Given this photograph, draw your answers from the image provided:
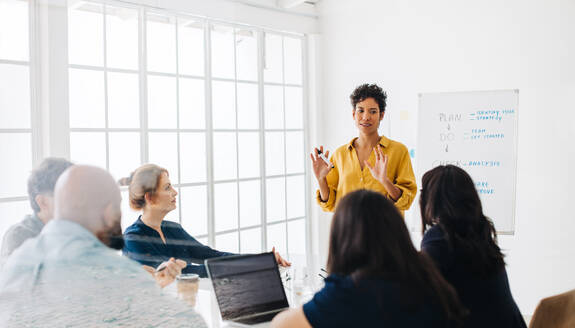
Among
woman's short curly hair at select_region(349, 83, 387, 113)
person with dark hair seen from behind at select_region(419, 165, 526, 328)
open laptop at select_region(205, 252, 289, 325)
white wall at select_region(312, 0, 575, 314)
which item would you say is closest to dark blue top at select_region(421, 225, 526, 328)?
person with dark hair seen from behind at select_region(419, 165, 526, 328)

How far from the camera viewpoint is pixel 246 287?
155cm

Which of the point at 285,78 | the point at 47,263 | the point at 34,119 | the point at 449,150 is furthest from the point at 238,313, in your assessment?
the point at 285,78

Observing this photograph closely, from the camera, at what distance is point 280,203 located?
3967 millimetres

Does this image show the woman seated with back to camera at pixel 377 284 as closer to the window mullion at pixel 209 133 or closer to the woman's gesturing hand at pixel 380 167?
the woman's gesturing hand at pixel 380 167

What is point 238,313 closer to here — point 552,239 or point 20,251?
point 20,251

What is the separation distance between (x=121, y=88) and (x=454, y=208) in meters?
1.57

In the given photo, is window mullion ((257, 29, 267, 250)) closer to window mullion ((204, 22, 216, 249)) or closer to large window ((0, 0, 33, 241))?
window mullion ((204, 22, 216, 249))

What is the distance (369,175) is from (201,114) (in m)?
1.20

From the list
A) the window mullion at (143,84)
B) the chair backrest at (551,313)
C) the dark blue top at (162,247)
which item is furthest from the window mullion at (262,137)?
the chair backrest at (551,313)

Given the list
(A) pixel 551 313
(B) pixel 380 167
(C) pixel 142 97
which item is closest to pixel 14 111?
(C) pixel 142 97

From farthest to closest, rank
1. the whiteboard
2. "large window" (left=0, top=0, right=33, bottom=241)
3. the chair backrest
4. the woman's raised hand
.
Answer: the whiteboard → the woman's raised hand → the chair backrest → "large window" (left=0, top=0, right=33, bottom=241)

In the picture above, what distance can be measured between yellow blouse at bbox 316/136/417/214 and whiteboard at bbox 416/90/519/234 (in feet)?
2.49

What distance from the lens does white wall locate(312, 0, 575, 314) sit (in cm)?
296

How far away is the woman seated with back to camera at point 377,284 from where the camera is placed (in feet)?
Answer: 3.61
